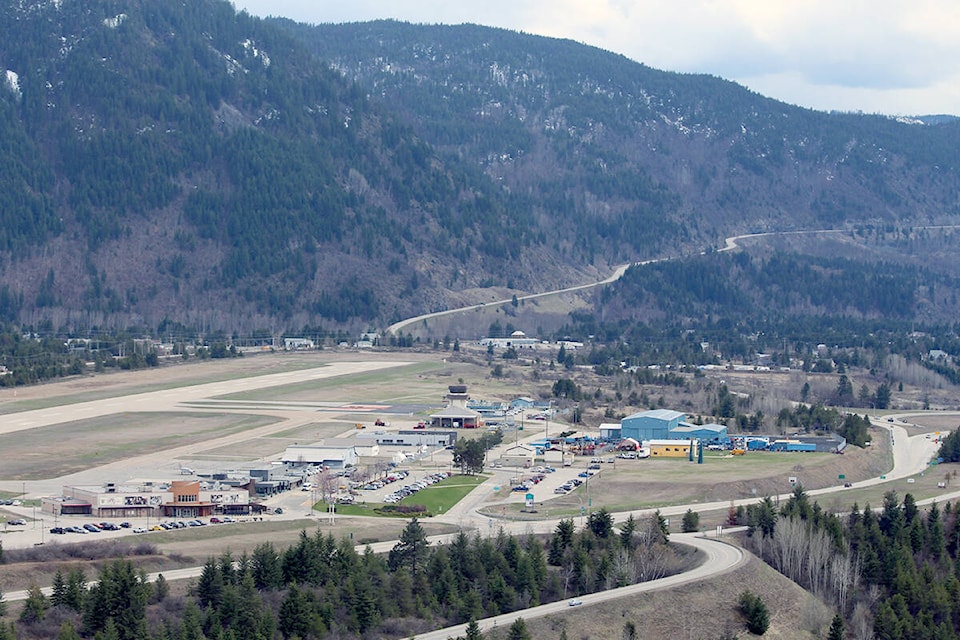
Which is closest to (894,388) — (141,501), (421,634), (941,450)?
(941,450)

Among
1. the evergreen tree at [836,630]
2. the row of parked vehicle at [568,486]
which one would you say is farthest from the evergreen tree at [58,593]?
the row of parked vehicle at [568,486]

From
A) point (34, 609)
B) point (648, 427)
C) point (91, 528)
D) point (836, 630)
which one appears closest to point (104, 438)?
point (91, 528)

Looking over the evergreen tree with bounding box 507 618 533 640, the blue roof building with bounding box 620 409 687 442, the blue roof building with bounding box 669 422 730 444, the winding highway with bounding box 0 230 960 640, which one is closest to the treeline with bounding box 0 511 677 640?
the winding highway with bounding box 0 230 960 640

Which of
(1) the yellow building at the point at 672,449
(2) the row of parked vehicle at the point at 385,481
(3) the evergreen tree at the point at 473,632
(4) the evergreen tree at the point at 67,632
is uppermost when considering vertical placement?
(1) the yellow building at the point at 672,449

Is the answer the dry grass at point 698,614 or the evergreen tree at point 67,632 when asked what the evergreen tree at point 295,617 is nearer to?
the dry grass at point 698,614

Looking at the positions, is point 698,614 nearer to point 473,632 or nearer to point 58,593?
point 473,632
